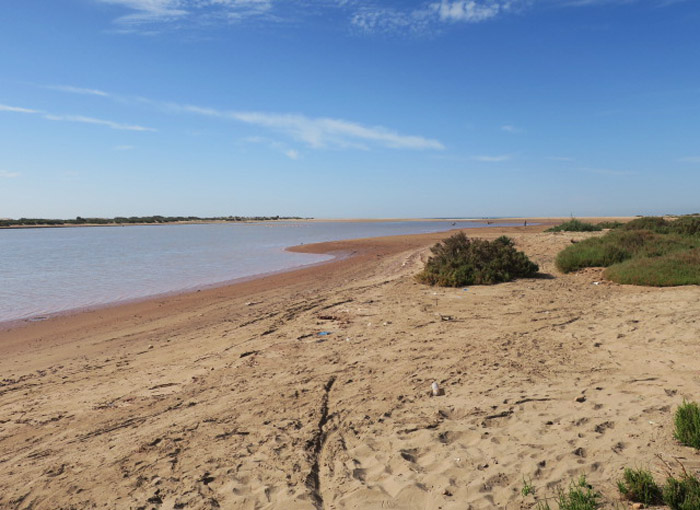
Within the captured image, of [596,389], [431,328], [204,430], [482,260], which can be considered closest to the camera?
[204,430]

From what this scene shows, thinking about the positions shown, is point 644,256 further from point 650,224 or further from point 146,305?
point 146,305

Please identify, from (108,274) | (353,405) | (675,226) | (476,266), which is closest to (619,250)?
(476,266)

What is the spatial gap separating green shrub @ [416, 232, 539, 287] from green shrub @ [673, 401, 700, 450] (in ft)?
25.9

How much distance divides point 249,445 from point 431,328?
4.42 meters

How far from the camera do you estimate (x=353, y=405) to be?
4.99m

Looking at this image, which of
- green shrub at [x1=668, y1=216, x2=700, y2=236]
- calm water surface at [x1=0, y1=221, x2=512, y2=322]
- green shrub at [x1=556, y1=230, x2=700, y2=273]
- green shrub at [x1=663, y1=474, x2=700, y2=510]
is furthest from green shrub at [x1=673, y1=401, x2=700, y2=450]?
green shrub at [x1=668, y1=216, x2=700, y2=236]

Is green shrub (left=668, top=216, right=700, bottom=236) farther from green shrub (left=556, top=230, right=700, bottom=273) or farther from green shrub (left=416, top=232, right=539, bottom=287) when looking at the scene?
green shrub (left=416, top=232, right=539, bottom=287)

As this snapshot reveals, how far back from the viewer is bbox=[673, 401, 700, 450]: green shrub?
358cm

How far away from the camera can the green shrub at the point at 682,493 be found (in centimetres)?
282

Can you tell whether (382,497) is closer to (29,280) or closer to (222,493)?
(222,493)

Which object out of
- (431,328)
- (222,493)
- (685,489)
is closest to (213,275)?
(431,328)

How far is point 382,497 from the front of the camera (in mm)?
3412

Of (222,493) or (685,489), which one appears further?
(222,493)

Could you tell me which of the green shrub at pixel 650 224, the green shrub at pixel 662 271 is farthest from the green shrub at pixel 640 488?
the green shrub at pixel 650 224
